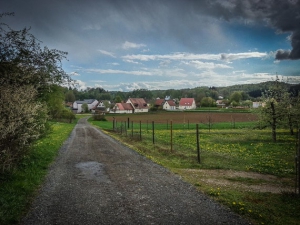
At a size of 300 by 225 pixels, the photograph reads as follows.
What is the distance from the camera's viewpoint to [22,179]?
10.3 m

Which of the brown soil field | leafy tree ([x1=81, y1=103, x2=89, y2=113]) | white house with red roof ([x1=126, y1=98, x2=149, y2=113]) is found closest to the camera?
the brown soil field

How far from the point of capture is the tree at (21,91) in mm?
9766

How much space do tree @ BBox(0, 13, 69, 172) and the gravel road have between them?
6.72 ft

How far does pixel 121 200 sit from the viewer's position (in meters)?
8.30

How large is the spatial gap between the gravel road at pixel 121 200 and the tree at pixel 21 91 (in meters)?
2.05

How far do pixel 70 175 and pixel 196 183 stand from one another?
6.03 m

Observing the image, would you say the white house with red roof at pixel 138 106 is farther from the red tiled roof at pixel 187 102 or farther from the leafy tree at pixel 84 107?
the leafy tree at pixel 84 107

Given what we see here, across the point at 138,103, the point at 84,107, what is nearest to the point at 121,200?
the point at 138,103

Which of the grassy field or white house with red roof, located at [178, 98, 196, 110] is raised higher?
white house with red roof, located at [178, 98, 196, 110]

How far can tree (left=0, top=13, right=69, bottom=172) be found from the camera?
32.0 feet

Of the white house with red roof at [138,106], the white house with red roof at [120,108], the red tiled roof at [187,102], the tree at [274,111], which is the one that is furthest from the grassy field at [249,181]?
the red tiled roof at [187,102]

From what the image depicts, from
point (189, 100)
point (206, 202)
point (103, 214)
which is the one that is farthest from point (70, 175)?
point (189, 100)

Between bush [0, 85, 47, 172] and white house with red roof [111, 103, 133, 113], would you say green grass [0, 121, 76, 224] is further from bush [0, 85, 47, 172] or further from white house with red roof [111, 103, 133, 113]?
white house with red roof [111, 103, 133, 113]

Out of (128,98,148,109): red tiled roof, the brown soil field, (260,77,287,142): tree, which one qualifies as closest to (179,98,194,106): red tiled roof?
(128,98,148,109): red tiled roof
